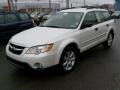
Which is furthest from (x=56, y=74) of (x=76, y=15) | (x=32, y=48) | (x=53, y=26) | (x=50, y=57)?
(x=76, y=15)

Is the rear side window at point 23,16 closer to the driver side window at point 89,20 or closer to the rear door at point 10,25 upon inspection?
the rear door at point 10,25

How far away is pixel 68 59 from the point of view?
504 cm

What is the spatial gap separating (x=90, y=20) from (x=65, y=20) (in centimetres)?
83

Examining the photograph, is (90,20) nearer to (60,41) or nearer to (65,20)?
(65,20)

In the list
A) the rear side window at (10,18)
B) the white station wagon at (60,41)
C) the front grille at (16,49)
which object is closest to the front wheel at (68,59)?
the white station wagon at (60,41)

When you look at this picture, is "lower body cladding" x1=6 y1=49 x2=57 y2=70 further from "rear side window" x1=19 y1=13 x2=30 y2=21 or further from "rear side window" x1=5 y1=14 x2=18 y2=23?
"rear side window" x1=19 y1=13 x2=30 y2=21

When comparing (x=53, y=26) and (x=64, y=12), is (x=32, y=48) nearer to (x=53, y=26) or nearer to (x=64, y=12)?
(x=53, y=26)

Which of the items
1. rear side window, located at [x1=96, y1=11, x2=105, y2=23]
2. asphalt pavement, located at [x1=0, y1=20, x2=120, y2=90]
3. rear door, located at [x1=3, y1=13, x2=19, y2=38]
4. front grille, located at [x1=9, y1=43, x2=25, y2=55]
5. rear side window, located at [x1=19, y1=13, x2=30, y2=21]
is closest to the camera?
asphalt pavement, located at [x1=0, y1=20, x2=120, y2=90]

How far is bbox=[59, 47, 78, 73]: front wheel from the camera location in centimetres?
476

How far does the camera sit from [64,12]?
6.21 meters

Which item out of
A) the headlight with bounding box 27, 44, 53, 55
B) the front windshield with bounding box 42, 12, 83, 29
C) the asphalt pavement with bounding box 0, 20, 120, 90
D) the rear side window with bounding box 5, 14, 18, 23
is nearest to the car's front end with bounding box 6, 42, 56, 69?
the headlight with bounding box 27, 44, 53, 55

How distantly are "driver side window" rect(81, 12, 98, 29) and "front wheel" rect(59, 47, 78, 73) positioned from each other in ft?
2.69

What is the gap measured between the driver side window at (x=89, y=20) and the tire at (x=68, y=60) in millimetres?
818

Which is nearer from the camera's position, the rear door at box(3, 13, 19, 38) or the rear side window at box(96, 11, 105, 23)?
the rear side window at box(96, 11, 105, 23)
